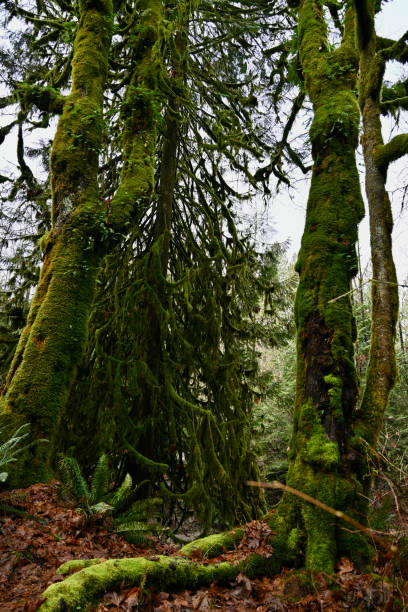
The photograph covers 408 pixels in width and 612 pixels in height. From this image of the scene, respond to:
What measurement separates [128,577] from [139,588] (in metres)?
0.09

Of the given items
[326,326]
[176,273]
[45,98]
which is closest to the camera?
[326,326]

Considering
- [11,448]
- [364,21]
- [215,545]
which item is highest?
[364,21]

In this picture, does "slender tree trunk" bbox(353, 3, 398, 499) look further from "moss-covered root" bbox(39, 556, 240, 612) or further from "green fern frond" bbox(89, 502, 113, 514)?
"green fern frond" bbox(89, 502, 113, 514)

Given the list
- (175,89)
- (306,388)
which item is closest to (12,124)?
(175,89)

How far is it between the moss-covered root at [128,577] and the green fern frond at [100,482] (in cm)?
136

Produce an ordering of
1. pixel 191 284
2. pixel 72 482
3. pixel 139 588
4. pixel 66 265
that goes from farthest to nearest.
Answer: pixel 191 284 → pixel 66 265 → pixel 72 482 → pixel 139 588

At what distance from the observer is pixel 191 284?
5875 millimetres

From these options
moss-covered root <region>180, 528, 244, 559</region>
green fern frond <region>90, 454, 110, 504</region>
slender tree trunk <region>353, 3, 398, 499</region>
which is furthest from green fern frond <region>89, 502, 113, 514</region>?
Result: slender tree trunk <region>353, 3, 398, 499</region>

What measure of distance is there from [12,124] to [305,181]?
4.65 m

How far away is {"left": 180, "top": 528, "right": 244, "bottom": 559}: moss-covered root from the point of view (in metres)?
2.93

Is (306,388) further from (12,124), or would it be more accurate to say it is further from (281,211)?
(12,124)

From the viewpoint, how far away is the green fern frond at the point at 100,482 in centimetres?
365

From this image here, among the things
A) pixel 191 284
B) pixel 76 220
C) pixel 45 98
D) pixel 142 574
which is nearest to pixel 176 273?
pixel 191 284

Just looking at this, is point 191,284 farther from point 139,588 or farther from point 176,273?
point 139,588
